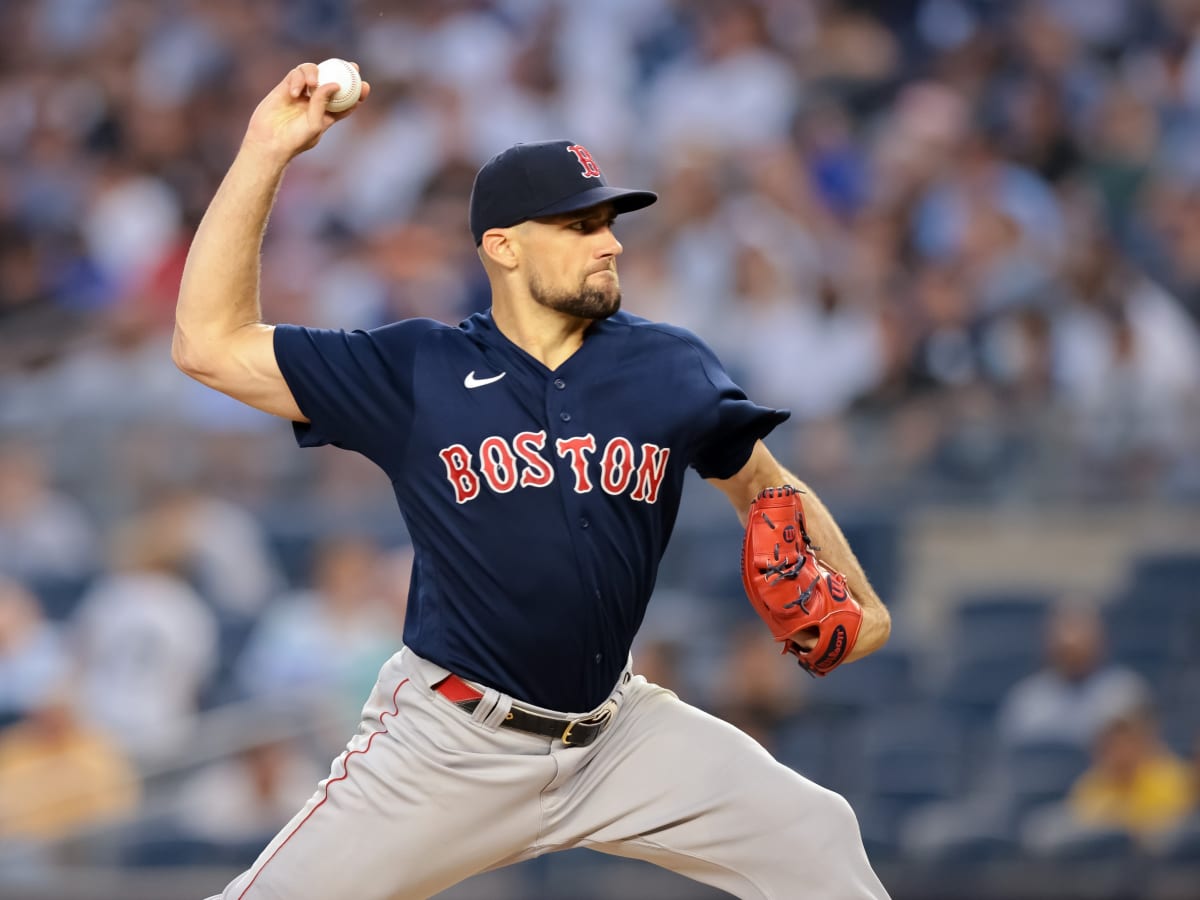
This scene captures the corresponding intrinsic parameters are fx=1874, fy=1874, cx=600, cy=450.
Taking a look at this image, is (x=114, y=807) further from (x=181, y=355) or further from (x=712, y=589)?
(x=181, y=355)

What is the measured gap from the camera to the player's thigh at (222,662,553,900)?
3.36 meters

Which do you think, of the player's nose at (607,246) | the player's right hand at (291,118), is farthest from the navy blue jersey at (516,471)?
the player's right hand at (291,118)

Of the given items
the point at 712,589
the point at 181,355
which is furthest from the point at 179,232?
the point at 181,355

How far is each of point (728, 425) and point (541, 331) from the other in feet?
1.32

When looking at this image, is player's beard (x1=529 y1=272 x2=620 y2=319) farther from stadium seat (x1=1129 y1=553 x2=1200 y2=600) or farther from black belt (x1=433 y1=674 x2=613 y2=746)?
Result: stadium seat (x1=1129 y1=553 x2=1200 y2=600)

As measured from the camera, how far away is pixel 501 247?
3.59 m

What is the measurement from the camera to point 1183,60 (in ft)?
31.1

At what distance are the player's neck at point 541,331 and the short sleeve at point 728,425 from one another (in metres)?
0.26

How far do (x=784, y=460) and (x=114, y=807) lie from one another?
2866 mm

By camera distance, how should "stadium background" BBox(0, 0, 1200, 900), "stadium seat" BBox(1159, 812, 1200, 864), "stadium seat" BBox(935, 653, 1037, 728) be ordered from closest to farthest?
"stadium seat" BBox(1159, 812, 1200, 864) < "stadium background" BBox(0, 0, 1200, 900) < "stadium seat" BBox(935, 653, 1037, 728)

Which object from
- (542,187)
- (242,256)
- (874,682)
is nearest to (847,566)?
(542,187)

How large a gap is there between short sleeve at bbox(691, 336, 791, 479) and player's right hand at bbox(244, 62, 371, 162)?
85cm

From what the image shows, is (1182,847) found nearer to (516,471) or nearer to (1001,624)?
(1001,624)

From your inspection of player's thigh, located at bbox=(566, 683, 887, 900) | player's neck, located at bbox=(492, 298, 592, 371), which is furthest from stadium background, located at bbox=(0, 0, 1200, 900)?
player's neck, located at bbox=(492, 298, 592, 371)
